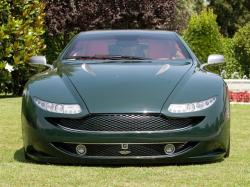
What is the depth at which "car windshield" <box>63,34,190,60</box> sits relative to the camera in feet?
22.6

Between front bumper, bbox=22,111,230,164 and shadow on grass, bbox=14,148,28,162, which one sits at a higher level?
front bumper, bbox=22,111,230,164

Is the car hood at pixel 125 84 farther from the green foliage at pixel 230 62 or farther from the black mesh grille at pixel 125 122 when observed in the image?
the green foliage at pixel 230 62

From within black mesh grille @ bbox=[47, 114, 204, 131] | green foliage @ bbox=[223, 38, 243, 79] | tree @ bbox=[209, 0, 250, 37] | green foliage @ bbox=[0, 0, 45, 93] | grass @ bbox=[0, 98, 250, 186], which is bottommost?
tree @ bbox=[209, 0, 250, 37]

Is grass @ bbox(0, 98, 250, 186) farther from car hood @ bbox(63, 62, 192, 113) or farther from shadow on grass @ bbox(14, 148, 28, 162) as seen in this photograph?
car hood @ bbox(63, 62, 192, 113)

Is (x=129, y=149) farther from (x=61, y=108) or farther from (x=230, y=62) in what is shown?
(x=230, y=62)

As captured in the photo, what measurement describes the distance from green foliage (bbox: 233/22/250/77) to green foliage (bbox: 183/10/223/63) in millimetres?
955

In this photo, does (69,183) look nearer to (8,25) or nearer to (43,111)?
(43,111)

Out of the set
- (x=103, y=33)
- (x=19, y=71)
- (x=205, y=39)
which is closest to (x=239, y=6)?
(x=205, y=39)

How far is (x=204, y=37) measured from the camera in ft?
71.2

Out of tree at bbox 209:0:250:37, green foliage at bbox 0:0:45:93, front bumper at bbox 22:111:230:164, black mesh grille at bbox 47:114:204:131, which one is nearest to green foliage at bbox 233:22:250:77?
green foliage at bbox 0:0:45:93

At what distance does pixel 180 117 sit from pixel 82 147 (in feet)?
2.89

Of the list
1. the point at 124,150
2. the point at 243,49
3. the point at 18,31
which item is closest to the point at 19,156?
the point at 124,150

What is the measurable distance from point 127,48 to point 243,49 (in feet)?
52.3

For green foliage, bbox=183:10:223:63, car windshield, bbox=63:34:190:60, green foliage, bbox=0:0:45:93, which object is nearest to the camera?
car windshield, bbox=63:34:190:60
